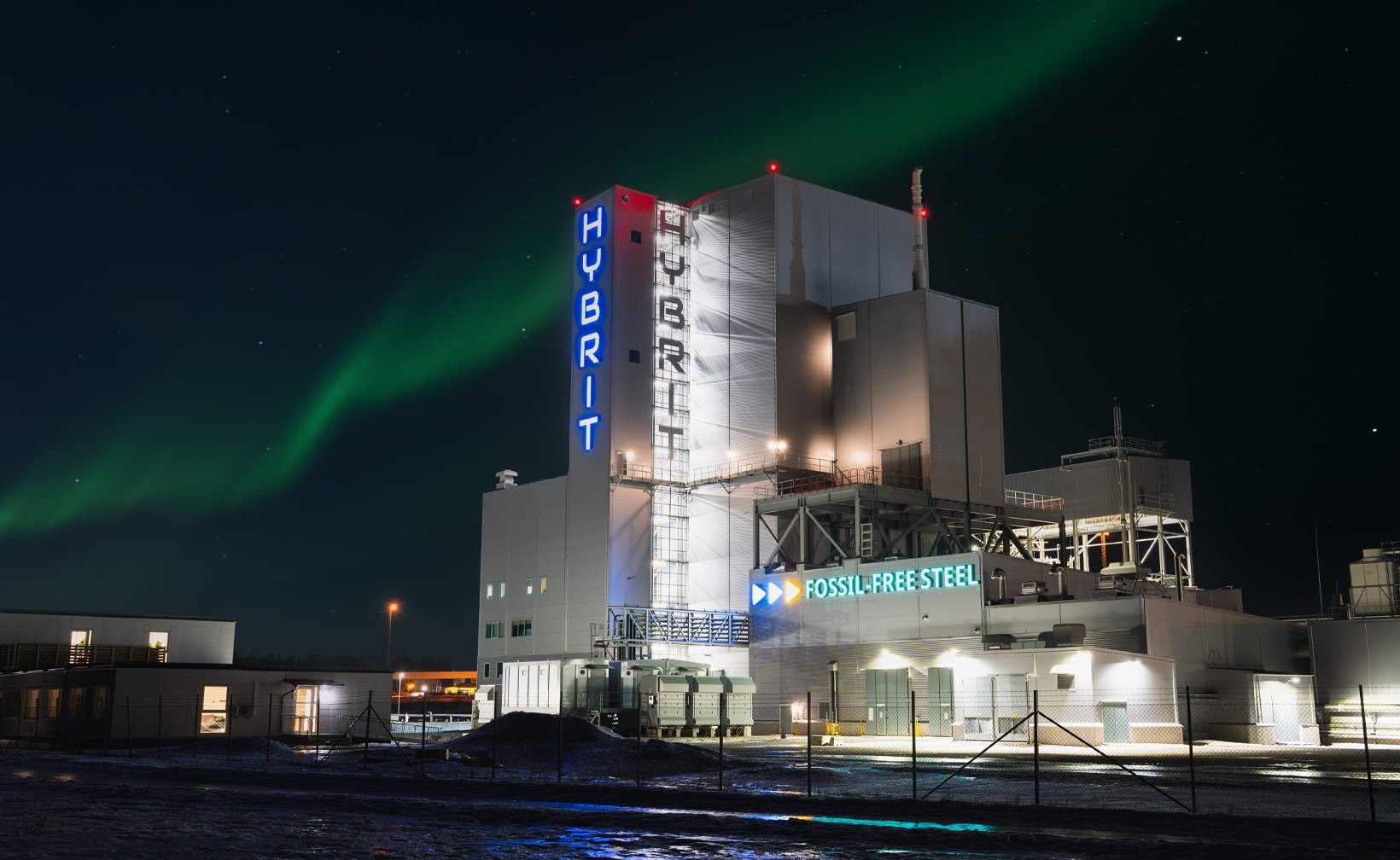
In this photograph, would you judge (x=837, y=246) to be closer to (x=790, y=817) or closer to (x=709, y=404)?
(x=709, y=404)

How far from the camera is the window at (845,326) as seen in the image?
7975 cm

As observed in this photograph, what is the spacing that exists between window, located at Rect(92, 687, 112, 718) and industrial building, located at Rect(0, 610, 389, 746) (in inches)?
1.7

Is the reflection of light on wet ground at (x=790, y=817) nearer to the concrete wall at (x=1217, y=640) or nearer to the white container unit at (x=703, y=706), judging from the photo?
the white container unit at (x=703, y=706)

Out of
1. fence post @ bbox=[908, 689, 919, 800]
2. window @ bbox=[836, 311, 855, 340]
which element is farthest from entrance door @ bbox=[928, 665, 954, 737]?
window @ bbox=[836, 311, 855, 340]

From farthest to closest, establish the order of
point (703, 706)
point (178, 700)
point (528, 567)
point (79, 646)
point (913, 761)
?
point (528, 567) < point (79, 646) < point (703, 706) < point (178, 700) < point (913, 761)

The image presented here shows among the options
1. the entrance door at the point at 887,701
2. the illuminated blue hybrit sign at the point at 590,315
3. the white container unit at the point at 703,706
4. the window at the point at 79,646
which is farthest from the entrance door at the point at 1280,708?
the window at the point at 79,646

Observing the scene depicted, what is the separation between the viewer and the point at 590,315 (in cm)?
8212

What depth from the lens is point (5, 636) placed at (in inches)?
Answer: 2731

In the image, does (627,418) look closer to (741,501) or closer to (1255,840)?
(741,501)

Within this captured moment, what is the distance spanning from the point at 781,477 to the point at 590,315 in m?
15.6

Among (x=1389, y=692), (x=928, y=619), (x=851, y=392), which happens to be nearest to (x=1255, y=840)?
(x=928, y=619)

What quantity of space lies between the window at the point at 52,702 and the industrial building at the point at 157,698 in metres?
0.04

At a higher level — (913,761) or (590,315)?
(590,315)

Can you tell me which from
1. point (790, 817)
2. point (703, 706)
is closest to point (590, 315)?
point (703, 706)
